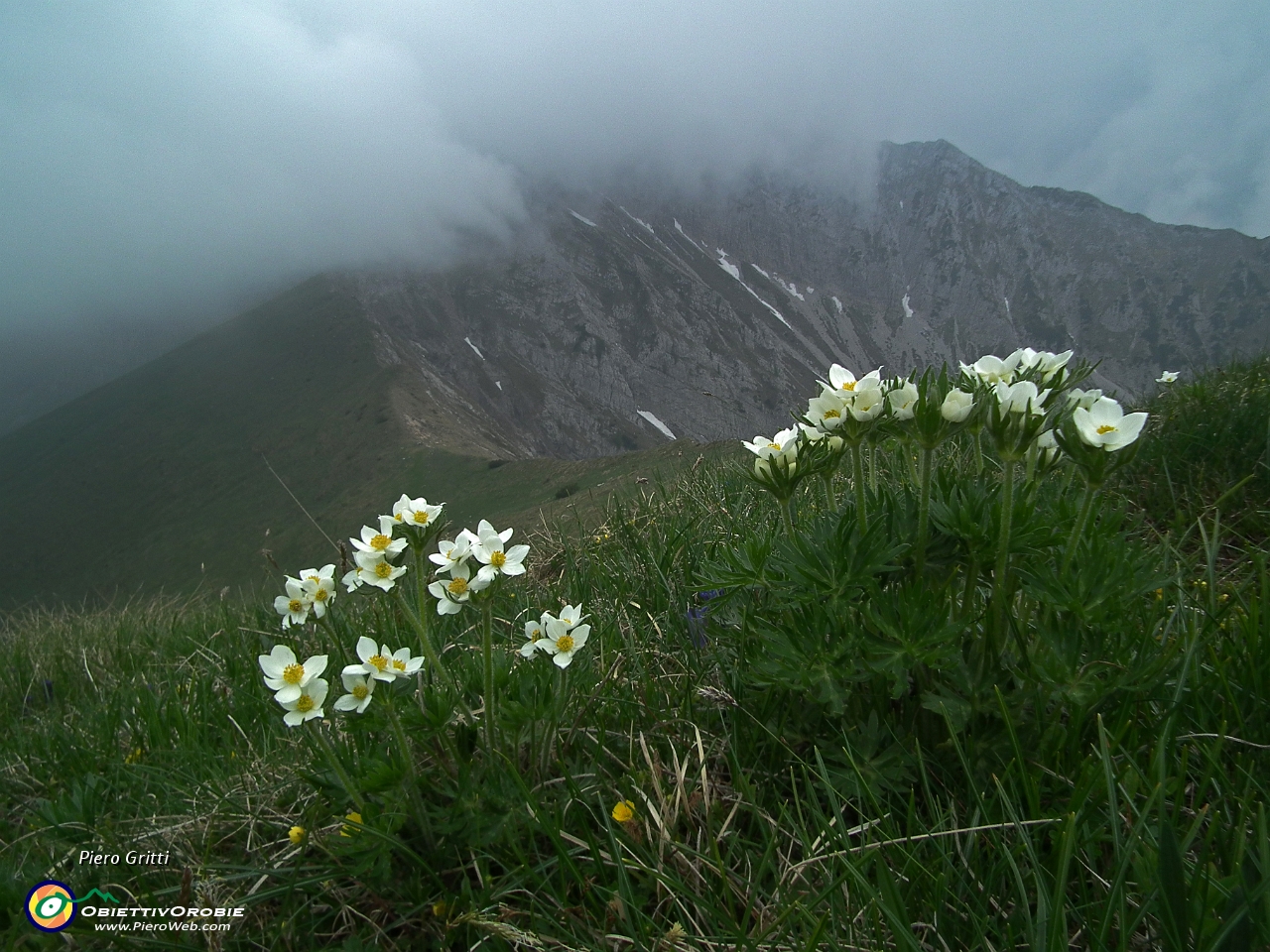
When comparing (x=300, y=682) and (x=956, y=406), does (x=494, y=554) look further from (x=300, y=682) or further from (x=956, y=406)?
(x=956, y=406)

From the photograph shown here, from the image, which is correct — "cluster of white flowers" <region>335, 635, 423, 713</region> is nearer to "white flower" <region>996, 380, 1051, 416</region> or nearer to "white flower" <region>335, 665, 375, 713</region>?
"white flower" <region>335, 665, 375, 713</region>

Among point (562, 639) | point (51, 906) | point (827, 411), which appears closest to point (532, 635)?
point (562, 639)

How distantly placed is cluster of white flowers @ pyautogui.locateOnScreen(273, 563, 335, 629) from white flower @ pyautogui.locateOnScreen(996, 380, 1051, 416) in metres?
2.52

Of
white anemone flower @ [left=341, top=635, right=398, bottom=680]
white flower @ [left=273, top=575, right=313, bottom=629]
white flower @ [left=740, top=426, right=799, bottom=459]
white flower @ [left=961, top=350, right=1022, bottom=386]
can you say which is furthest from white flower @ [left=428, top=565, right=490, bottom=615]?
white flower @ [left=961, top=350, right=1022, bottom=386]

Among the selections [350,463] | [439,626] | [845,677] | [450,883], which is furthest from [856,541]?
[350,463]

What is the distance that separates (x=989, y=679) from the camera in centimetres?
193

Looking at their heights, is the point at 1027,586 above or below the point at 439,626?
above

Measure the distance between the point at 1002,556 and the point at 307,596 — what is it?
2607 millimetres

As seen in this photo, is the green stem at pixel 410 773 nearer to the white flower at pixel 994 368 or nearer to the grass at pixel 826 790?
the grass at pixel 826 790

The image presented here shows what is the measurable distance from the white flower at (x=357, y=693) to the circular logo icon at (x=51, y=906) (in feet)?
3.61

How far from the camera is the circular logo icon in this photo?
2.15 m

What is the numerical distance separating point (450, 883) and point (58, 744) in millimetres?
2998

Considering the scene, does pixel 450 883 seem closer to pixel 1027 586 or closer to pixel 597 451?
Result: pixel 1027 586

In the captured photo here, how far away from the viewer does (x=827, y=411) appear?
2309 mm
